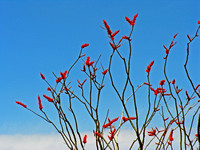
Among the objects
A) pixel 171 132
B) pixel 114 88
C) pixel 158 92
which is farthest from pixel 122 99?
pixel 171 132

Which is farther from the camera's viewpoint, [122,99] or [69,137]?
[69,137]

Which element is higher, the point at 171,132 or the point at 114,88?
the point at 114,88

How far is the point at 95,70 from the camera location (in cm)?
262

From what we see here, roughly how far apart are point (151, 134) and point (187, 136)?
0.31m

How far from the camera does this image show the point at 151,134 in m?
2.67

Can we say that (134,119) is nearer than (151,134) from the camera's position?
Yes

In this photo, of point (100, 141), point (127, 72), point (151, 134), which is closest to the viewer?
point (127, 72)

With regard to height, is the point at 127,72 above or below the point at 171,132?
above

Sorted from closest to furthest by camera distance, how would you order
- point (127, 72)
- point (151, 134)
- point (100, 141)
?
point (127, 72) < point (100, 141) < point (151, 134)

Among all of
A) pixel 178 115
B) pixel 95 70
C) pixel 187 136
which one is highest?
pixel 95 70

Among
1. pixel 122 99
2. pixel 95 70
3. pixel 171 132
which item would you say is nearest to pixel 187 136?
pixel 171 132

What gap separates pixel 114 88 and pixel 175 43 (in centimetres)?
70

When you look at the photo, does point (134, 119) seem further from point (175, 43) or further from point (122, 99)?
point (175, 43)

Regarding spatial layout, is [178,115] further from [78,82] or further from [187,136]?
[78,82]
